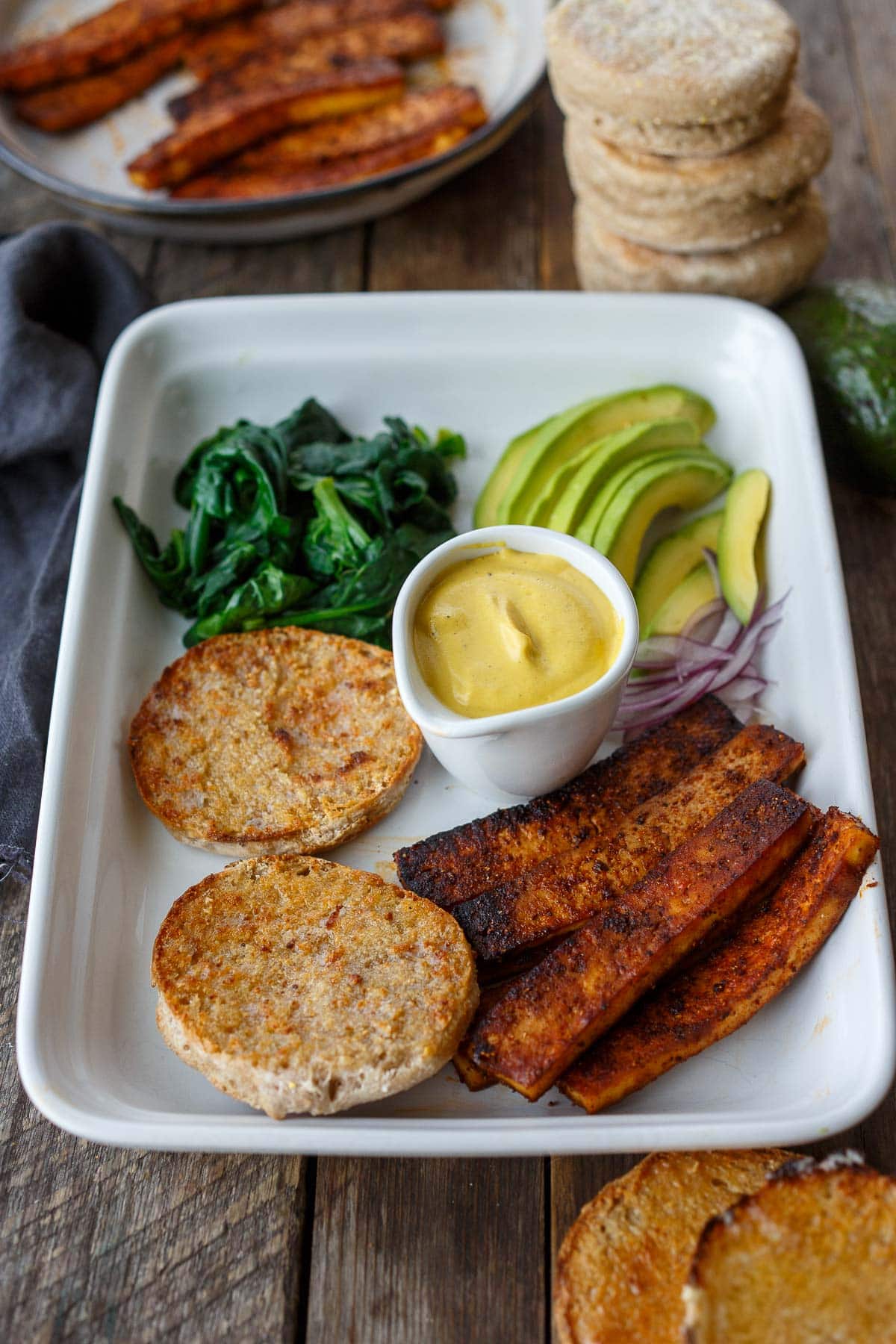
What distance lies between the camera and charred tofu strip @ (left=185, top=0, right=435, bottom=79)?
5422 millimetres

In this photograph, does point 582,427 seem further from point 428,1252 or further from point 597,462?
point 428,1252

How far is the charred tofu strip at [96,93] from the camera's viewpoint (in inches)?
206

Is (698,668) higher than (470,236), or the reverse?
(470,236)

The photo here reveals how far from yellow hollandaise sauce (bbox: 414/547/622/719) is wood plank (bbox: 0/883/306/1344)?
4.24ft

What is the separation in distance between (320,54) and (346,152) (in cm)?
67

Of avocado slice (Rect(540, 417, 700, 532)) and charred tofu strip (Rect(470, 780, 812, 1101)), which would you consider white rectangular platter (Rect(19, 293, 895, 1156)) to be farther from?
avocado slice (Rect(540, 417, 700, 532))

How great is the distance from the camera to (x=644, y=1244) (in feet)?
8.47

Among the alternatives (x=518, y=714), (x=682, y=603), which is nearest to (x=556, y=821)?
(x=518, y=714)

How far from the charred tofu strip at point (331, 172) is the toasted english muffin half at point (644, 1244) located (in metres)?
3.98

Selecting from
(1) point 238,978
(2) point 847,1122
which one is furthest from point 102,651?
(2) point 847,1122

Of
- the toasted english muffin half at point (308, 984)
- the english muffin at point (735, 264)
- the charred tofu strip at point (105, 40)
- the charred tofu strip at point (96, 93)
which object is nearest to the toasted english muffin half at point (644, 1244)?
the toasted english muffin half at point (308, 984)

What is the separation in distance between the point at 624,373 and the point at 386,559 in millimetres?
1245

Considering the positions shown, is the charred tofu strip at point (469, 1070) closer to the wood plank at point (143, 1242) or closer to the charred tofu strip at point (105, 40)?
the wood plank at point (143, 1242)

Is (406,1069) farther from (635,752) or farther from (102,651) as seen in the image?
(102,651)
